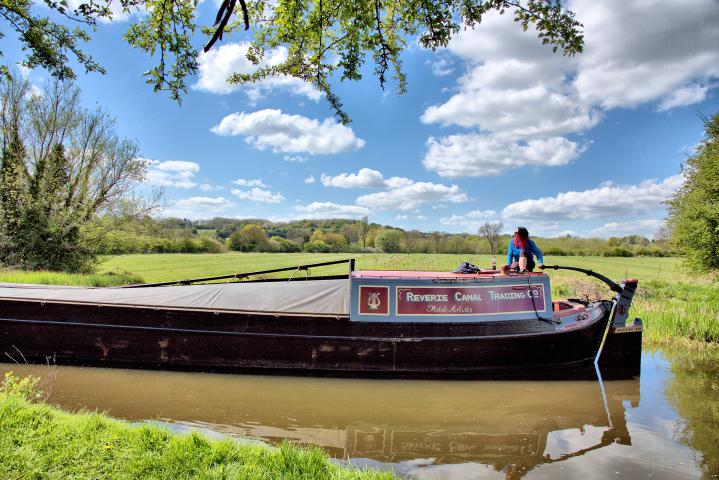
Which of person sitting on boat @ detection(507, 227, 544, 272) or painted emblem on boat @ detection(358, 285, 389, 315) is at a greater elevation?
person sitting on boat @ detection(507, 227, 544, 272)

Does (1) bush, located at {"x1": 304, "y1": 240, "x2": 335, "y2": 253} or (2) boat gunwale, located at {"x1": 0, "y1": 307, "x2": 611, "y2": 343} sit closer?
(2) boat gunwale, located at {"x1": 0, "y1": 307, "x2": 611, "y2": 343}

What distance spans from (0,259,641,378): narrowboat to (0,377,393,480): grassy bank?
3.25 m

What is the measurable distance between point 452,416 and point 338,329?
8.02ft

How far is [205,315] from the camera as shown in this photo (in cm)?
768

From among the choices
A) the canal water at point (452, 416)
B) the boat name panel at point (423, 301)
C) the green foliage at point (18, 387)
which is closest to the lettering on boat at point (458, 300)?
the boat name panel at point (423, 301)

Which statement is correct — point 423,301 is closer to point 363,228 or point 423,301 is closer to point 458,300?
point 458,300

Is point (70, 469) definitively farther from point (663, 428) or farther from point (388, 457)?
point (663, 428)

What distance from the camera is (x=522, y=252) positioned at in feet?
27.6

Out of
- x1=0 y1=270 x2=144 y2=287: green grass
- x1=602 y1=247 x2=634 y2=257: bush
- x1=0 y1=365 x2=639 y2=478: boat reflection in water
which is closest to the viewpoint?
x1=0 y1=365 x2=639 y2=478: boat reflection in water

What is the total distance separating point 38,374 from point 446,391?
23.1 ft

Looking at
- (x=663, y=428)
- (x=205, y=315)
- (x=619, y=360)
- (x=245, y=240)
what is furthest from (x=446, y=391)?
(x=245, y=240)

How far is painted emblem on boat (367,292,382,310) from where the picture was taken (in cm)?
755

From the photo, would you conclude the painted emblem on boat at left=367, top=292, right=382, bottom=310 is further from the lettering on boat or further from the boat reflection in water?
the boat reflection in water

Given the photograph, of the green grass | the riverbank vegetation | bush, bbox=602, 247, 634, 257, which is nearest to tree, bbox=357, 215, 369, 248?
the riverbank vegetation
